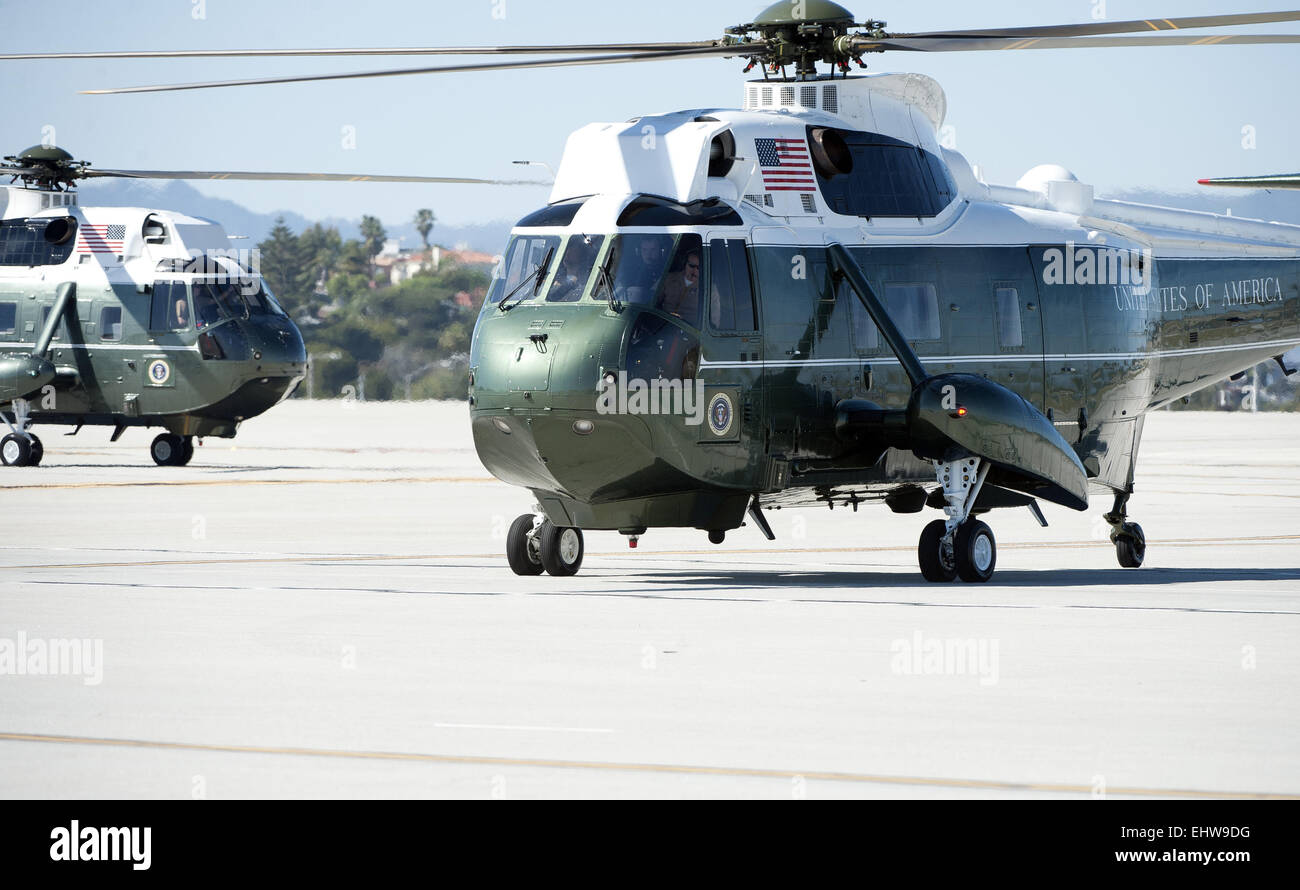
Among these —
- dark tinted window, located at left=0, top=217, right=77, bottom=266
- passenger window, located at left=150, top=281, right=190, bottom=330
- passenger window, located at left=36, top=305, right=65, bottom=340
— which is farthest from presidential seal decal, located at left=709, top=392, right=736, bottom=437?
dark tinted window, located at left=0, top=217, right=77, bottom=266

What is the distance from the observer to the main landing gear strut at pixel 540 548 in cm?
1833

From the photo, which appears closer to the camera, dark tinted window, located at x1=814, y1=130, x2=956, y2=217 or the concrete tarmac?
the concrete tarmac

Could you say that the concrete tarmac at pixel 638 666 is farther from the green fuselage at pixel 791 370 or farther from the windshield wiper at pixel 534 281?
the windshield wiper at pixel 534 281

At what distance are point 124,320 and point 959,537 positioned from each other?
2258 cm

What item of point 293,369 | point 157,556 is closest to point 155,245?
point 293,369

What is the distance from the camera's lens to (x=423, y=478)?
3581 cm

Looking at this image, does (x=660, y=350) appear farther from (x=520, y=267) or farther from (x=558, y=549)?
(x=558, y=549)

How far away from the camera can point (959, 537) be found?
59.2ft

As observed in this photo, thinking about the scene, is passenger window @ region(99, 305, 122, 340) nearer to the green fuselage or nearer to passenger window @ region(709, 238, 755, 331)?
the green fuselage

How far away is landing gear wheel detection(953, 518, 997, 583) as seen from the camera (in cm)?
1800

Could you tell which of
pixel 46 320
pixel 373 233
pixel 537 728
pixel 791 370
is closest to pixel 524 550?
pixel 791 370

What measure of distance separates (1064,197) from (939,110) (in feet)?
6.42

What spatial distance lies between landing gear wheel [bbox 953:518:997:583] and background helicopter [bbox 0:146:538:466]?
20.7 metres

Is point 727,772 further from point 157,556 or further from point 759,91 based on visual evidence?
point 157,556
